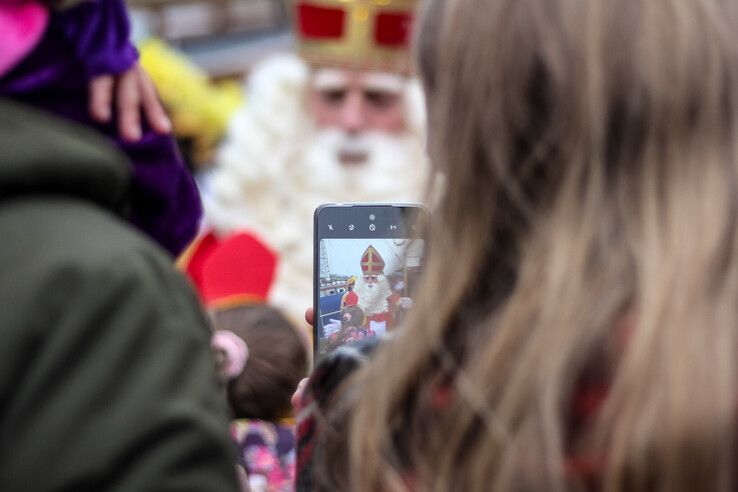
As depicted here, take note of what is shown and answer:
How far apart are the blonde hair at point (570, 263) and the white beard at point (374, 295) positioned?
411 millimetres

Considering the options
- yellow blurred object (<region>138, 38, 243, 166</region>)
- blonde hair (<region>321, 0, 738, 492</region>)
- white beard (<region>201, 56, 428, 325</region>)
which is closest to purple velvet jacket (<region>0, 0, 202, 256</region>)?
blonde hair (<region>321, 0, 738, 492</region>)

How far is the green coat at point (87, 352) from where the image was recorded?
854mm

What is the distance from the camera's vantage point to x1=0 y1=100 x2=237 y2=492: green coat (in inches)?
33.6

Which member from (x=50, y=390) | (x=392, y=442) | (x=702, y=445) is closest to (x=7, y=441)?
(x=50, y=390)

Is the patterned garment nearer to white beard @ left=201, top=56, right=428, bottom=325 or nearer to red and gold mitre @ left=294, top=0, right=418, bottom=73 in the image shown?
white beard @ left=201, top=56, right=428, bottom=325

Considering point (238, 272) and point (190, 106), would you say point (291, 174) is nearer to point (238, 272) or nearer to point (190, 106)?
point (238, 272)

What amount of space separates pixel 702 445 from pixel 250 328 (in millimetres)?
1755

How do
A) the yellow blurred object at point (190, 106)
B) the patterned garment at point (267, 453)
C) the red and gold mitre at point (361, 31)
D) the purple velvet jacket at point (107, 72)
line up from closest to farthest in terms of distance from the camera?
the purple velvet jacket at point (107, 72), the patterned garment at point (267, 453), the red and gold mitre at point (361, 31), the yellow blurred object at point (190, 106)

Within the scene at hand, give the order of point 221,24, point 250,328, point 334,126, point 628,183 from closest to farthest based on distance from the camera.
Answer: point 628,183 → point 250,328 → point 334,126 → point 221,24

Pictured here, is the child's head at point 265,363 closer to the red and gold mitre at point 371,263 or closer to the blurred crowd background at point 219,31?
the red and gold mitre at point 371,263

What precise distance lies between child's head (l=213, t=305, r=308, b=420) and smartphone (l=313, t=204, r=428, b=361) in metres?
0.83

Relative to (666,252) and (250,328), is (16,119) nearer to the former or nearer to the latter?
(666,252)

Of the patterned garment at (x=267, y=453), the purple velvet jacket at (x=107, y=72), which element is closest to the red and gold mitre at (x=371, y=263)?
the purple velvet jacket at (x=107, y=72)

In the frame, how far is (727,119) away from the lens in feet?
3.10
